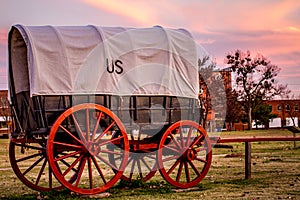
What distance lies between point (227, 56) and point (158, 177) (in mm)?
57955

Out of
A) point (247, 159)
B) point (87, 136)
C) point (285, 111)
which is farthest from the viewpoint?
point (285, 111)

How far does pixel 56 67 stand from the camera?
12.4 meters

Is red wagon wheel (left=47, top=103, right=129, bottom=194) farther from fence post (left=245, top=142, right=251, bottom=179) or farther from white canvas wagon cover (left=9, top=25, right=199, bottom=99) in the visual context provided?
fence post (left=245, top=142, right=251, bottom=179)

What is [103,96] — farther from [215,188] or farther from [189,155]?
[215,188]

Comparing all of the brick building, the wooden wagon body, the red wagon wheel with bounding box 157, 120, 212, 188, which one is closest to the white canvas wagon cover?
the wooden wagon body

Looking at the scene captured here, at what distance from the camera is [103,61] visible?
41.9ft

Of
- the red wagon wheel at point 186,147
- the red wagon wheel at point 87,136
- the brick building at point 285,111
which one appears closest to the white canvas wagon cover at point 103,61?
the red wagon wheel at point 87,136

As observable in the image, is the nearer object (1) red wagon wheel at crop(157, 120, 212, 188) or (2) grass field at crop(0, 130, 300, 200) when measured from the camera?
(2) grass field at crop(0, 130, 300, 200)

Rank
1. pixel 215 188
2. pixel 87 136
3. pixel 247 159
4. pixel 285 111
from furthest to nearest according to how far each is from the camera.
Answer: pixel 285 111 → pixel 247 159 → pixel 215 188 → pixel 87 136

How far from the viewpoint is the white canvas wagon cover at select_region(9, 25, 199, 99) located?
1223cm

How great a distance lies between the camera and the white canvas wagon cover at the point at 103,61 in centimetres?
1223

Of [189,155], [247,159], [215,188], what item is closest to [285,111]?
[247,159]

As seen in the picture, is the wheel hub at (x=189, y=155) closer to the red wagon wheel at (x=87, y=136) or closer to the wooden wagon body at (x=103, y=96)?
the wooden wagon body at (x=103, y=96)

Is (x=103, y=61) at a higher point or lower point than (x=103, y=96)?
higher
